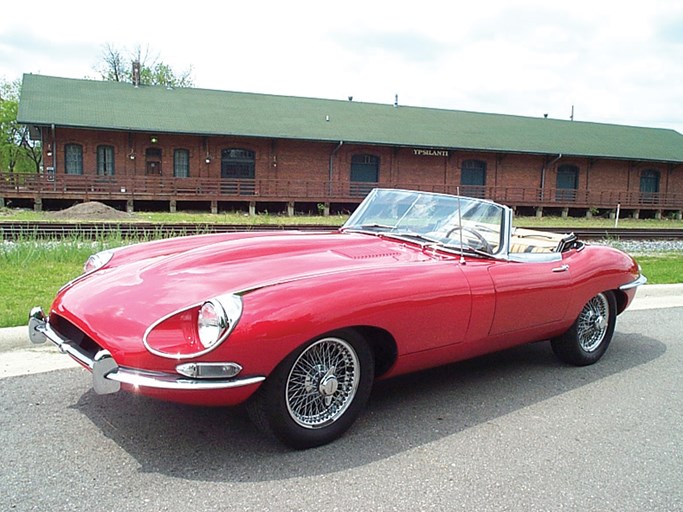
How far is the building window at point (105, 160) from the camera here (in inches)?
1088

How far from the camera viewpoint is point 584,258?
4.73m

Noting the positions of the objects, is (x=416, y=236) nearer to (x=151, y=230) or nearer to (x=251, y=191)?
(x=151, y=230)

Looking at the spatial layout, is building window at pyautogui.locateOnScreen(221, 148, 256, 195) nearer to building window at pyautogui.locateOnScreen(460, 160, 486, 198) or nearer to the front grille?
building window at pyautogui.locateOnScreen(460, 160, 486, 198)

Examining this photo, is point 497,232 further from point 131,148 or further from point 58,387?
point 131,148

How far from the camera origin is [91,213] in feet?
71.7

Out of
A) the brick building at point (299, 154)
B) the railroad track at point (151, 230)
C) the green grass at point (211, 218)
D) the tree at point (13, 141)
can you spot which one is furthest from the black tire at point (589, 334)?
the tree at point (13, 141)

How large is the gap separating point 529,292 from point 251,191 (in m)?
25.6

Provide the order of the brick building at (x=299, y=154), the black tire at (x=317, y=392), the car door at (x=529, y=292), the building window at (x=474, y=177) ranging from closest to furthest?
the black tire at (x=317, y=392) → the car door at (x=529, y=292) → the brick building at (x=299, y=154) → the building window at (x=474, y=177)

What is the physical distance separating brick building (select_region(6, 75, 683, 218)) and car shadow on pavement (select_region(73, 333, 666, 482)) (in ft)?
76.3

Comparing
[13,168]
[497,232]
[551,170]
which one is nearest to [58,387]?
[497,232]

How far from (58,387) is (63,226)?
431 inches

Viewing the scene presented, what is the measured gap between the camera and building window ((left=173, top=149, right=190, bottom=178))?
1134 inches

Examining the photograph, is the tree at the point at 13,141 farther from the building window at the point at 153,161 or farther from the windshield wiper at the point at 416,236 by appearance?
the windshield wiper at the point at 416,236

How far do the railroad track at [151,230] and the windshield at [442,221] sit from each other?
6155 millimetres
